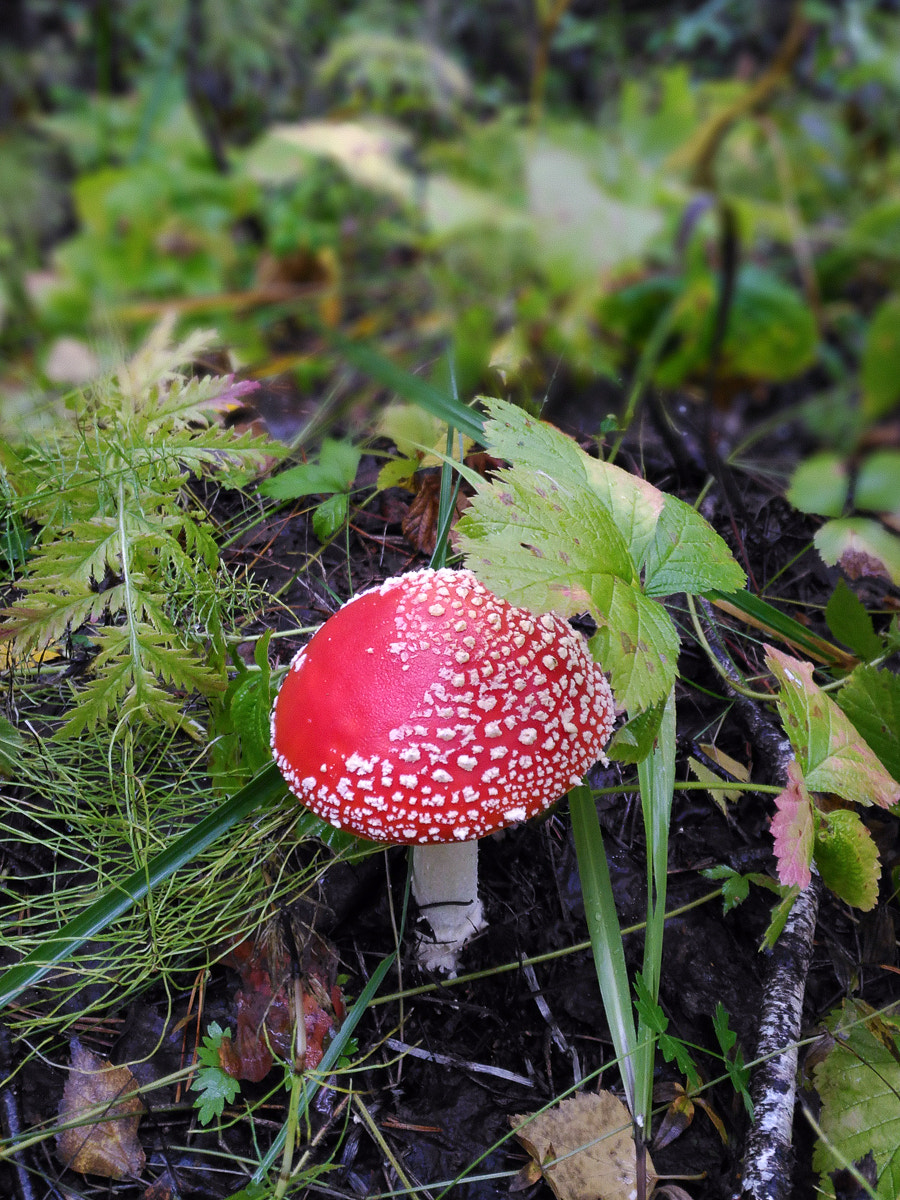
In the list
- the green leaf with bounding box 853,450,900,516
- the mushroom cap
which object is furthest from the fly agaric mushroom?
the green leaf with bounding box 853,450,900,516

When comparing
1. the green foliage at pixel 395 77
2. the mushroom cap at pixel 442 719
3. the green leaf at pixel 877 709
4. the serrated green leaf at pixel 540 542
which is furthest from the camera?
the green foliage at pixel 395 77

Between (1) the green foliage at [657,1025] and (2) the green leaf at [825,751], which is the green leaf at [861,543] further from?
(1) the green foliage at [657,1025]

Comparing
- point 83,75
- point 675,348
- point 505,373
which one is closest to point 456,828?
point 505,373

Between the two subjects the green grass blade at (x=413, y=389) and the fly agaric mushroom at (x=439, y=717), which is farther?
the green grass blade at (x=413, y=389)

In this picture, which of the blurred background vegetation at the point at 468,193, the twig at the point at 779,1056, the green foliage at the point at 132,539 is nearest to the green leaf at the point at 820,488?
the blurred background vegetation at the point at 468,193

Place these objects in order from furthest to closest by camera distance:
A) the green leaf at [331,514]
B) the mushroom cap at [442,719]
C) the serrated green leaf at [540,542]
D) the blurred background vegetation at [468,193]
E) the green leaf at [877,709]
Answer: the blurred background vegetation at [468,193] < the green leaf at [331,514] < the green leaf at [877,709] < the mushroom cap at [442,719] < the serrated green leaf at [540,542]

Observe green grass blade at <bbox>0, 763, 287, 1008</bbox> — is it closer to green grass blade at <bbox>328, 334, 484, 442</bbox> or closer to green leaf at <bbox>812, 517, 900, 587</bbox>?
green grass blade at <bbox>328, 334, 484, 442</bbox>

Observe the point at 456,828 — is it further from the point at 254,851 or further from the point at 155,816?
the point at 155,816

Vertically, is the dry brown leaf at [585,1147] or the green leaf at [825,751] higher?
the green leaf at [825,751]
